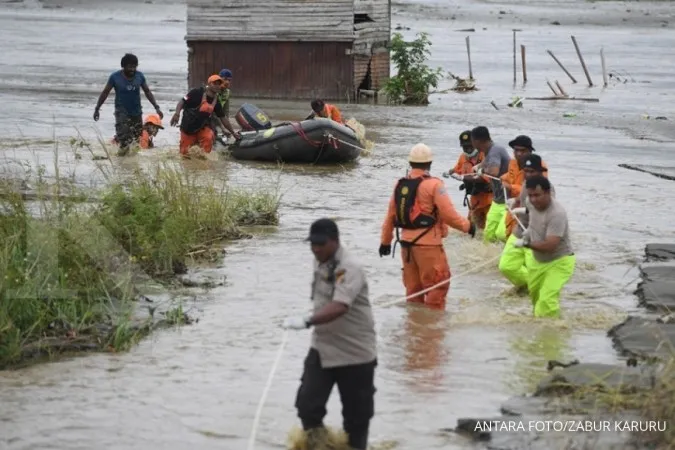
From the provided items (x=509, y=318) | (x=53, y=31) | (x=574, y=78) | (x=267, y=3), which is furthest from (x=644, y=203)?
(x=53, y=31)

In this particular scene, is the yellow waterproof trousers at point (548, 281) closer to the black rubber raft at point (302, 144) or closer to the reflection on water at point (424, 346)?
the reflection on water at point (424, 346)

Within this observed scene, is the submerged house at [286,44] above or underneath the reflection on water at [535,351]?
above

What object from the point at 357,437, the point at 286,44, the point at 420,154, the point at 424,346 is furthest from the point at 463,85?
the point at 357,437

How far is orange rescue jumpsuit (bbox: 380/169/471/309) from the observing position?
11453mm

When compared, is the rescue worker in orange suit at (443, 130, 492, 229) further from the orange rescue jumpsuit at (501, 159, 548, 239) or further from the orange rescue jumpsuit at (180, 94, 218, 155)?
the orange rescue jumpsuit at (180, 94, 218, 155)

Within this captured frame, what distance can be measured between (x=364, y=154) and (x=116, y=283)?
12.1 metres

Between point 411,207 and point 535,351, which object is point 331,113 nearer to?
point 411,207

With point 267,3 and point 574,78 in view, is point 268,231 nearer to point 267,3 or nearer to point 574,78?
point 267,3

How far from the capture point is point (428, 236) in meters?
11.6

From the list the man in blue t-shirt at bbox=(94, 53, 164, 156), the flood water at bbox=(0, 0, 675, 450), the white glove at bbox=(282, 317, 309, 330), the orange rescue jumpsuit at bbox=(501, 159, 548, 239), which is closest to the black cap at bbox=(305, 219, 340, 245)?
the white glove at bbox=(282, 317, 309, 330)

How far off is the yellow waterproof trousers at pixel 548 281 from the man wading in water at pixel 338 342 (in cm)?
389

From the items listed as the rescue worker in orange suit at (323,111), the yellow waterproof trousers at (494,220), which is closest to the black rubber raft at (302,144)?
the rescue worker in orange suit at (323,111)

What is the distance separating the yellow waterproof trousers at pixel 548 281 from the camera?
1148 cm

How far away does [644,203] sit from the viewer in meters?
19.3
